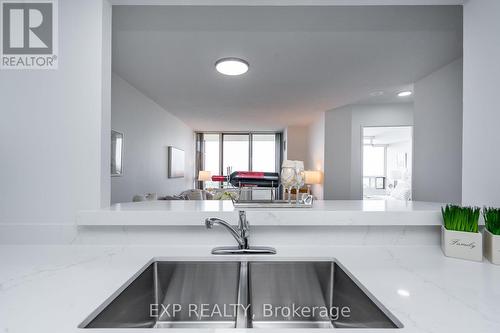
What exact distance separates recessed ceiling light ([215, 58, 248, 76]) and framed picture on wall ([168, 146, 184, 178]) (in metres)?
2.65

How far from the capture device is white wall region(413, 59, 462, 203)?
2.55 meters

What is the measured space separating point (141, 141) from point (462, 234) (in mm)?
3714

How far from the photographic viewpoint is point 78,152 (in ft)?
3.67

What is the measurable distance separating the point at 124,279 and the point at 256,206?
1.96 ft

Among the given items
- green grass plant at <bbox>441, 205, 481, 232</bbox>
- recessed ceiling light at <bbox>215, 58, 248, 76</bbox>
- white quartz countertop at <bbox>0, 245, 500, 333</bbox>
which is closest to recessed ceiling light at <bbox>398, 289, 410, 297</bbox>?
white quartz countertop at <bbox>0, 245, 500, 333</bbox>

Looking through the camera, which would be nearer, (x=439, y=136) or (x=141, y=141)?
(x=439, y=136)

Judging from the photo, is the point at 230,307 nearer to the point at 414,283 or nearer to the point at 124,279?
the point at 124,279

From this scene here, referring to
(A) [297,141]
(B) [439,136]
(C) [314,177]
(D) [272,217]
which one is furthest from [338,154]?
(D) [272,217]

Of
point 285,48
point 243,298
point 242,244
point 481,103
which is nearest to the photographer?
point 243,298

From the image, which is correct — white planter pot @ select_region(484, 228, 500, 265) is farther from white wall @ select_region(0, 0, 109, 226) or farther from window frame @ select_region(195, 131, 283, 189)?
window frame @ select_region(195, 131, 283, 189)

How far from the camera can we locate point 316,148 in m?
5.26

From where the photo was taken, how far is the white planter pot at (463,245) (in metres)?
0.91

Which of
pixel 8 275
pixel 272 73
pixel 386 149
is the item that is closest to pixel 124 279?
pixel 8 275

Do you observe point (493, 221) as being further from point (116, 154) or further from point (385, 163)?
point (385, 163)
